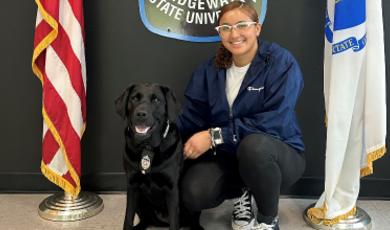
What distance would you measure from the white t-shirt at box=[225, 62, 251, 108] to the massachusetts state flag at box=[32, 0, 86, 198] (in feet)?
2.59

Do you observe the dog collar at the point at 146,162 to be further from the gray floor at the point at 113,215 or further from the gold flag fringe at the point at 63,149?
the gold flag fringe at the point at 63,149

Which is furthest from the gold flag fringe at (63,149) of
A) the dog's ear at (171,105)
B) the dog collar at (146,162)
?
the dog's ear at (171,105)

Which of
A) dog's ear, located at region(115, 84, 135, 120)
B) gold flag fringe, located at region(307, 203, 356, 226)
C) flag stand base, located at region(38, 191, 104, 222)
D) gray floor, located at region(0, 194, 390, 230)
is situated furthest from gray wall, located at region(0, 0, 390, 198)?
dog's ear, located at region(115, 84, 135, 120)

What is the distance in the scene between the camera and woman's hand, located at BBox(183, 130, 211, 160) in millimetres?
1667

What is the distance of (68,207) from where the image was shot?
6.51 ft

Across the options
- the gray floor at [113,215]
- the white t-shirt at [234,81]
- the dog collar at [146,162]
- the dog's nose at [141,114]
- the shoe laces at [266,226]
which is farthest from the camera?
the gray floor at [113,215]

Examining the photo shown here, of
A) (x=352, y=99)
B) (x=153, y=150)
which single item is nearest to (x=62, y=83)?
(x=153, y=150)

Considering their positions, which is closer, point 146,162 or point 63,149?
point 146,162

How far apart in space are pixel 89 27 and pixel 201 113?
0.88m

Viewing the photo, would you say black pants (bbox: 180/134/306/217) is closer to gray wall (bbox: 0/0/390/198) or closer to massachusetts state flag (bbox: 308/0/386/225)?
massachusetts state flag (bbox: 308/0/386/225)

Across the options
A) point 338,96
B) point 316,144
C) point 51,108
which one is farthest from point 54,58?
point 316,144

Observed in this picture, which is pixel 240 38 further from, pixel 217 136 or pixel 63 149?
pixel 63 149

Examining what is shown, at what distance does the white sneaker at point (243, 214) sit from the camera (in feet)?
5.96

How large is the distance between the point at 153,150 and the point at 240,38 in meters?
0.63
